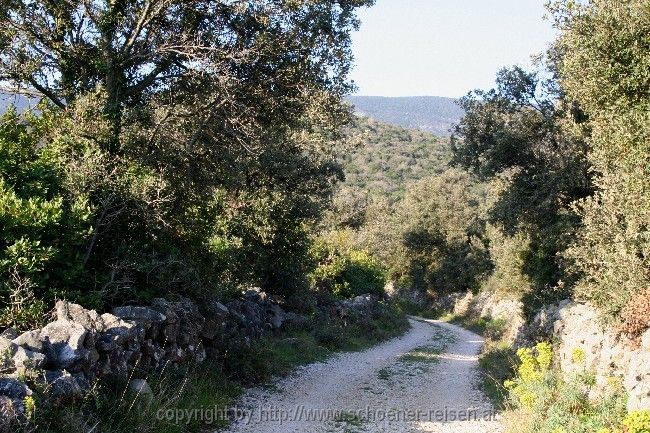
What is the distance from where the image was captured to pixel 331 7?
1279 cm

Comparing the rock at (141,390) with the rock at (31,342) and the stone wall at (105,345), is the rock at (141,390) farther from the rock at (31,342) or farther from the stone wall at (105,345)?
the rock at (31,342)

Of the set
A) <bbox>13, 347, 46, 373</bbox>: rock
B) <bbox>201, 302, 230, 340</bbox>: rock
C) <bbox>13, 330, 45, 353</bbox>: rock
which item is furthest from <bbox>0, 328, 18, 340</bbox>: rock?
<bbox>201, 302, 230, 340</bbox>: rock

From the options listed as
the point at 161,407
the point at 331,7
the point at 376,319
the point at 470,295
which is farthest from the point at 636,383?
the point at 470,295

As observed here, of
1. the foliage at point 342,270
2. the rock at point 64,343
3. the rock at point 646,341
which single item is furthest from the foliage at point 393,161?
the rock at point 64,343

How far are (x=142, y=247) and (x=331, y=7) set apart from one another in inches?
285

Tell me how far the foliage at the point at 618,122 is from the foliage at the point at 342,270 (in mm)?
18348

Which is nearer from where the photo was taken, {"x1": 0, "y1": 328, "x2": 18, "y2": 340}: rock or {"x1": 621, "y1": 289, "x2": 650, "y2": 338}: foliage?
{"x1": 0, "y1": 328, "x2": 18, "y2": 340}: rock

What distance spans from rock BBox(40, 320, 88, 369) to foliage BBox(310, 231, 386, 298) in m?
21.2

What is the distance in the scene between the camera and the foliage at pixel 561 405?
7.11 meters

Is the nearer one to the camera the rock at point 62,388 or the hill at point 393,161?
the rock at point 62,388

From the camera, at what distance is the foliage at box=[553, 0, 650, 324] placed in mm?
10219

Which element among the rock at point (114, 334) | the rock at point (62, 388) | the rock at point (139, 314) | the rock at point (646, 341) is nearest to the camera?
the rock at point (62, 388)

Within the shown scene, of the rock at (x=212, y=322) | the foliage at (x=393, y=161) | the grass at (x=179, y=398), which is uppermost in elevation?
the foliage at (x=393, y=161)

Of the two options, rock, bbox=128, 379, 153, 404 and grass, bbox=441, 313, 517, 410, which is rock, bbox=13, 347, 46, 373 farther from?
grass, bbox=441, 313, 517, 410
